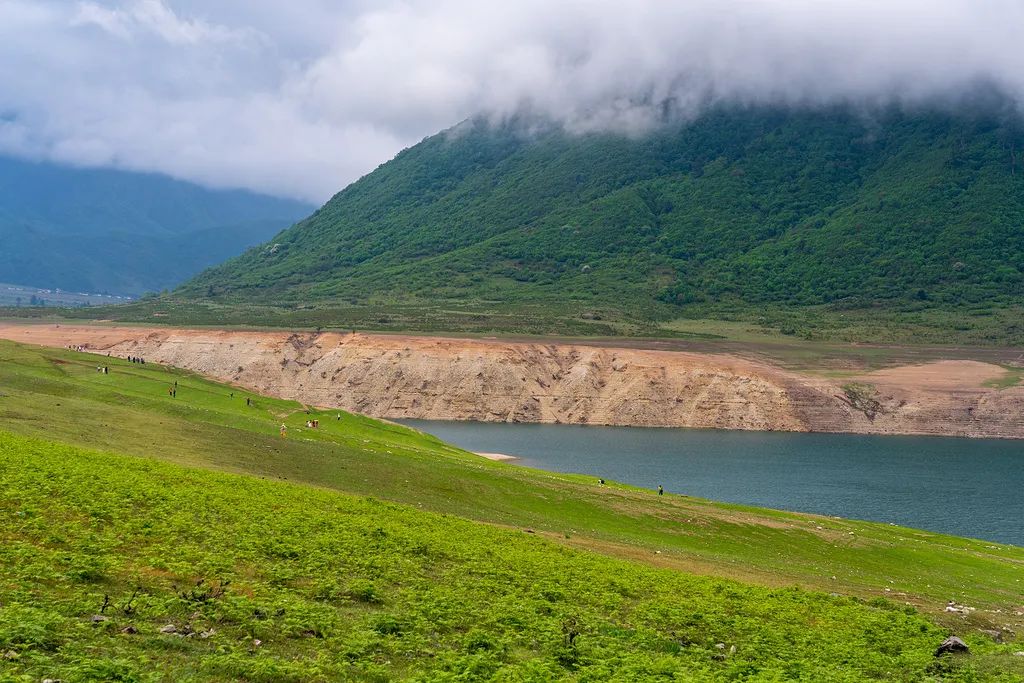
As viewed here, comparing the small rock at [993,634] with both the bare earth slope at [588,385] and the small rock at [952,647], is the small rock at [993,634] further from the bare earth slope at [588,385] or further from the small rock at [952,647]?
the bare earth slope at [588,385]

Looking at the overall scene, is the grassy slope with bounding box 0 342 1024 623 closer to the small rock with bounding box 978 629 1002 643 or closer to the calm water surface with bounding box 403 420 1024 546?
the small rock with bounding box 978 629 1002 643

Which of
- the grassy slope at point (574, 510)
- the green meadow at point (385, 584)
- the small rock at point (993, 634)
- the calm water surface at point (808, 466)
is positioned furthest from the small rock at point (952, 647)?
the calm water surface at point (808, 466)

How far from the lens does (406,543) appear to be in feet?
84.6

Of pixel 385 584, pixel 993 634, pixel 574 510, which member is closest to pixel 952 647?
pixel 993 634

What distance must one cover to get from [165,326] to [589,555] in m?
153

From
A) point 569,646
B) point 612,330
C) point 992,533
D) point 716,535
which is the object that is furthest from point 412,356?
point 569,646

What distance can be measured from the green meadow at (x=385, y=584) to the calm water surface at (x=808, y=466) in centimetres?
3054

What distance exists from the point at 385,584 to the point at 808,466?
3237 inches

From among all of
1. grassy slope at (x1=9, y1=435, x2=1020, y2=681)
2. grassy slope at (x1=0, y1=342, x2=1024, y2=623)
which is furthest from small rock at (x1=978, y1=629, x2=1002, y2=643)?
grassy slope at (x1=9, y1=435, x2=1020, y2=681)

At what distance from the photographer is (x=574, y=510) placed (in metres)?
42.8

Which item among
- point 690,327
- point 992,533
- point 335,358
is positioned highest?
point 690,327

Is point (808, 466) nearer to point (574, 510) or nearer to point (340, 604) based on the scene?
point (574, 510)

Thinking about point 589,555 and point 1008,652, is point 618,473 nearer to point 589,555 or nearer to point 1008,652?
point 589,555

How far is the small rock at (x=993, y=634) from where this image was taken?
2589cm
